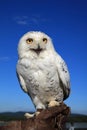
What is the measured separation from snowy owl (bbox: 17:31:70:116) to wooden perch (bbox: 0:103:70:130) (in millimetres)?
212

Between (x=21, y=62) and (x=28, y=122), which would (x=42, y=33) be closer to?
(x=21, y=62)

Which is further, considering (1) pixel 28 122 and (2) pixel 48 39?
(2) pixel 48 39

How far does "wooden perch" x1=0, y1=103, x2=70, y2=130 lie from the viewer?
5.81 meters

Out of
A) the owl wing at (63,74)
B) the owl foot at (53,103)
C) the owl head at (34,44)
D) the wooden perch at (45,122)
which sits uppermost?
the owl head at (34,44)

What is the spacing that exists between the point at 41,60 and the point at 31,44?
11.5 inches

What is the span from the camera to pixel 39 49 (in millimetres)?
6141

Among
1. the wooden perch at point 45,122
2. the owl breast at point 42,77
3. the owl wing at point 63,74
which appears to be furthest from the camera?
the owl wing at point 63,74

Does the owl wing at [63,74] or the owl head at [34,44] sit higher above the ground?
the owl head at [34,44]

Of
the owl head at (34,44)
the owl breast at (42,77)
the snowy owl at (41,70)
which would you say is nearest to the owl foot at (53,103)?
the snowy owl at (41,70)

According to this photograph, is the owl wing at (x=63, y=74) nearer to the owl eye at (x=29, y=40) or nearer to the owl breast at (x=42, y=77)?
the owl breast at (x=42, y=77)

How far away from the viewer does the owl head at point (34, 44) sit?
6102 mm

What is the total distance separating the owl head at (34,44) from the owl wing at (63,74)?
0.24 m

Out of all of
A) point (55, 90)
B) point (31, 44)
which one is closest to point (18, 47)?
point (31, 44)

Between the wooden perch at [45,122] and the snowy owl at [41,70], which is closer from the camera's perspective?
the wooden perch at [45,122]
